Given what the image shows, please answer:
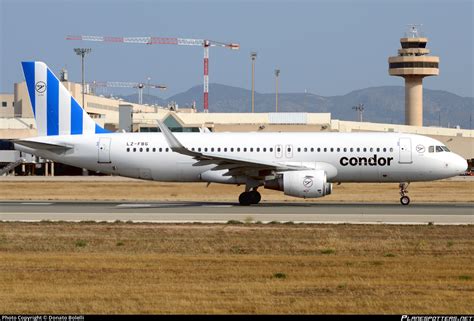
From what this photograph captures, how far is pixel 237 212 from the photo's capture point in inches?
1614

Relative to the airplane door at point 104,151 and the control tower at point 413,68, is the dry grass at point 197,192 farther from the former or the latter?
the control tower at point 413,68

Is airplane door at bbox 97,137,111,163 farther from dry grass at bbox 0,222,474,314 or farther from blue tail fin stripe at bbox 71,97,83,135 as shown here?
dry grass at bbox 0,222,474,314

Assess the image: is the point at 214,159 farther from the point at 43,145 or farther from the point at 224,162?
the point at 43,145

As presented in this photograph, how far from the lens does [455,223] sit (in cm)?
3569

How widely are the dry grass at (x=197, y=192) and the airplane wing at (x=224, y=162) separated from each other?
706cm

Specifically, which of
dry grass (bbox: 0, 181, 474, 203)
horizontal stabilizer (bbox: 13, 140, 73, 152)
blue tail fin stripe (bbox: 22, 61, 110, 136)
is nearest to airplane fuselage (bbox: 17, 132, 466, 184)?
horizontal stabilizer (bbox: 13, 140, 73, 152)

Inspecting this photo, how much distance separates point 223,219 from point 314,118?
8060 cm

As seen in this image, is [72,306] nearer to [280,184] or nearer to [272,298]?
[272,298]

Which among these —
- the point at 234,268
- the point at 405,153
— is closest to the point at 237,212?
the point at 405,153

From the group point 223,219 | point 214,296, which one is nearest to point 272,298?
point 214,296

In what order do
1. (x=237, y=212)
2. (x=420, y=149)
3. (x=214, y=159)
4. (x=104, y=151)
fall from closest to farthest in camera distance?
(x=237, y=212)
(x=214, y=159)
(x=420, y=149)
(x=104, y=151)

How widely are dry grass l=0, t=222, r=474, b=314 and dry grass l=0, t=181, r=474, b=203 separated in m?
19.9

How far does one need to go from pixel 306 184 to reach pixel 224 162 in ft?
13.1

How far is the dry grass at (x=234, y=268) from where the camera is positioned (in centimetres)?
1816
